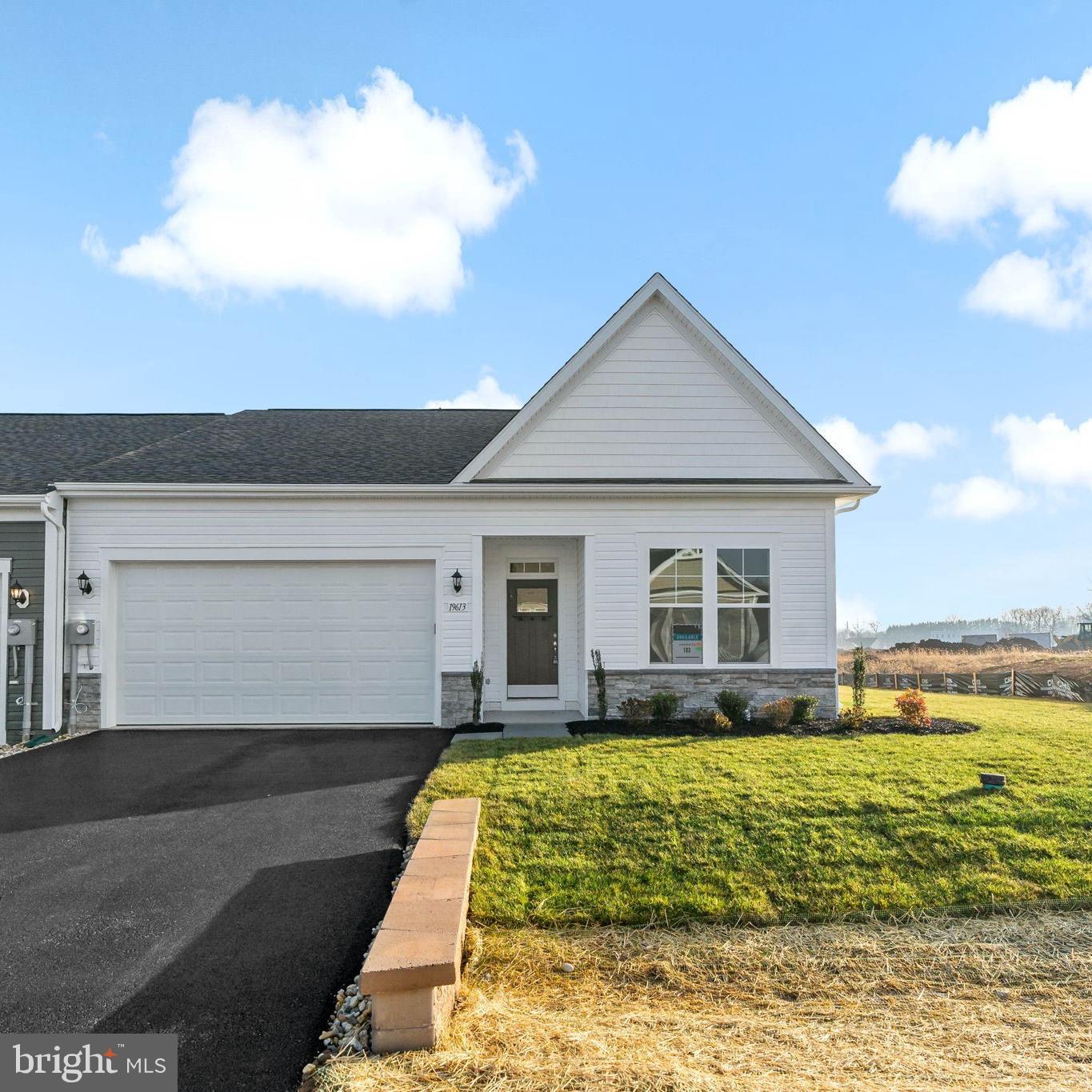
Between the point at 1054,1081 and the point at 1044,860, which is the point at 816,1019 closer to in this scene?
the point at 1054,1081

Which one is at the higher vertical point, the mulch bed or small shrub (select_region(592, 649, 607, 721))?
small shrub (select_region(592, 649, 607, 721))

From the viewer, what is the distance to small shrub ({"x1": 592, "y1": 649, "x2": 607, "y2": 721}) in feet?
35.9

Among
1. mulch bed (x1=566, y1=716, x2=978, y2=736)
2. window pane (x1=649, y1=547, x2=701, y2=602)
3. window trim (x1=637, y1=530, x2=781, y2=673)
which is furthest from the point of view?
window pane (x1=649, y1=547, x2=701, y2=602)

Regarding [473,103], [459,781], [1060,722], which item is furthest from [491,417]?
[1060,722]

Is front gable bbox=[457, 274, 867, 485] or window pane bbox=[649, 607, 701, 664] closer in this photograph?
window pane bbox=[649, 607, 701, 664]

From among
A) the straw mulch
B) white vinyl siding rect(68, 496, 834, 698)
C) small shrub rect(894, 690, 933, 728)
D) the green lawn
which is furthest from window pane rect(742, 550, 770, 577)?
the straw mulch

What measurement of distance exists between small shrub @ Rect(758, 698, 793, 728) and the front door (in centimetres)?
349

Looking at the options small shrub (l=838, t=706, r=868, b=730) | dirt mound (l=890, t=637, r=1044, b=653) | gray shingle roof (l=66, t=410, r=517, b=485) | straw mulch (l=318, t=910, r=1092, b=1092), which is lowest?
dirt mound (l=890, t=637, r=1044, b=653)

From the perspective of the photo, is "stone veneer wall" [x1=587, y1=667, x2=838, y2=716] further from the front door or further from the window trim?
the front door

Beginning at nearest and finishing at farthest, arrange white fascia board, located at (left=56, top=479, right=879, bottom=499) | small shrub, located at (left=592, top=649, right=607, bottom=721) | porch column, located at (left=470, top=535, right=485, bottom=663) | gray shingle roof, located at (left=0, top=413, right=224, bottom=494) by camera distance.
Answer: white fascia board, located at (left=56, top=479, right=879, bottom=499)
small shrub, located at (left=592, top=649, right=607, bottom=721)
porch column, located at (left=470, top=535, right=485, bottom=663)
gray shingle roof, located at (left=0, top=413, right=224, bottom=494)

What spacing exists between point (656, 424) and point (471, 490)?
10.5ft

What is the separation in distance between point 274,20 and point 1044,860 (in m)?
13.9

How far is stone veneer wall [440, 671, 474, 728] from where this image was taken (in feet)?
35.9

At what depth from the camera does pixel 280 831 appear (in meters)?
6.14
